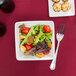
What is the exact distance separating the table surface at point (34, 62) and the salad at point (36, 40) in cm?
9

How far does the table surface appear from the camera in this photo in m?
0.93

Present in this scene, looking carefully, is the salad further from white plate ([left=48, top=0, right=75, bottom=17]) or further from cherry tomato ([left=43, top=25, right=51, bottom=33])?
white plate ([left=48, top=0, right=75, bottom=17])

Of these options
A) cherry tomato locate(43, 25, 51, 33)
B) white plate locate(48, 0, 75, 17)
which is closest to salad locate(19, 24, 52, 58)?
cherry tomato locate(43, 25, 51, 33)

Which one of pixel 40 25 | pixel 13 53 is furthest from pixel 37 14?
pixel 13 53

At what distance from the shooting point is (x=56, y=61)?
3.06 feet

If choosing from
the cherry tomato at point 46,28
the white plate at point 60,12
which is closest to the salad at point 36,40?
the cherry tomato at point 46,28

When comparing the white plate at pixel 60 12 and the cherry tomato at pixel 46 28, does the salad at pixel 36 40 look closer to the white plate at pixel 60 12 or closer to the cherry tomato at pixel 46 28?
the cherry tomato at pixel 46 28

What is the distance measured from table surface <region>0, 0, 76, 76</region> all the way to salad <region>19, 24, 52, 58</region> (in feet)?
0.29

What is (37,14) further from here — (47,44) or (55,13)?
(47,44)

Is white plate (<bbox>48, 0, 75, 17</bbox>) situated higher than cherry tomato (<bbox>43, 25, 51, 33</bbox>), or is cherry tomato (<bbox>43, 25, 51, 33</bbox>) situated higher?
white plate (<bbox>48, 0, 75, 17</bbox>)

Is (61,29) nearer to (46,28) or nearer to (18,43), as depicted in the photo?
(46,28)

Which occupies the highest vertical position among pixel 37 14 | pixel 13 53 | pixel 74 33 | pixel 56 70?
pixel 37 14

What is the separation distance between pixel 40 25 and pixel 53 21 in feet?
0.35

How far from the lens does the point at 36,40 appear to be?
861mm
